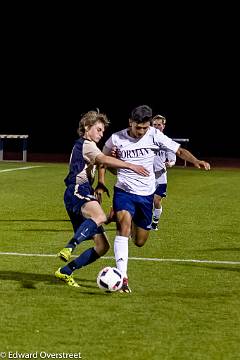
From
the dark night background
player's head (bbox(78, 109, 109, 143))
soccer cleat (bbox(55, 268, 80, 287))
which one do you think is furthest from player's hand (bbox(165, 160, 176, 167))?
the dark night background

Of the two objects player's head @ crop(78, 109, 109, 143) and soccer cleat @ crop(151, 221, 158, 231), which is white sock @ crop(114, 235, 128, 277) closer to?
player's head @ crop(78, 109, 109, 143)

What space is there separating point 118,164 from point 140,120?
2.25 feet

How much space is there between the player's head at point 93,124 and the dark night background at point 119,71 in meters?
33.4

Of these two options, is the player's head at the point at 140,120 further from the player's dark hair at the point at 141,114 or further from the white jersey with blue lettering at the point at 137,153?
the white jersey with blue lettering at the point at 137,153

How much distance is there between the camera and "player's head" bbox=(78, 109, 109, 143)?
378 inches

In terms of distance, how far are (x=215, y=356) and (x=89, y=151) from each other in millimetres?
3413

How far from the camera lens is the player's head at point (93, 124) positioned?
31.5 ft

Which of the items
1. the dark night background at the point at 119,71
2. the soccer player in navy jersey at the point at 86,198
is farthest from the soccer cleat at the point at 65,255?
the dark night background at the point at 119,71

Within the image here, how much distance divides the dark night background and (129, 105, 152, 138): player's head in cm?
3335

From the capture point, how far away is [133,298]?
899cm

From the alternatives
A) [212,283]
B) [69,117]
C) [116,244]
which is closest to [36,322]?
[116,244]

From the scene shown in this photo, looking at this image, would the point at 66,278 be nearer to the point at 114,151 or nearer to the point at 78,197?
the point at 78,197

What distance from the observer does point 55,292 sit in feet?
30.1

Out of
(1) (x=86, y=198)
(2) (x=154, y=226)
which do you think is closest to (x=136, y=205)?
(1) (x=86, y=198)
